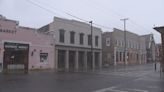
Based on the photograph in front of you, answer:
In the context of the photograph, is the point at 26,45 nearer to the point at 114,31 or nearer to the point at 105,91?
the point at 105,91

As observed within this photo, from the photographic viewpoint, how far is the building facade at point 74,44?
4112 centimetres

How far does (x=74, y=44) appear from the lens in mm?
45000

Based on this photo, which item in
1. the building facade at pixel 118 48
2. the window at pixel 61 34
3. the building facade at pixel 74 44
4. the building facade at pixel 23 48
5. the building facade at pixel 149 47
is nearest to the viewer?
the building facade at pixel 23 48

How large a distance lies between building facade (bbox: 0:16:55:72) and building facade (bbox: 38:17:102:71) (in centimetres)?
272

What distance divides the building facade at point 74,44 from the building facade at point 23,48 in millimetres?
2722

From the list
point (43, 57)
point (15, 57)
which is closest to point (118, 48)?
point (43, 57)

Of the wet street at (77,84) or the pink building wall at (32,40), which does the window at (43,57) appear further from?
the wet street at (77,84)

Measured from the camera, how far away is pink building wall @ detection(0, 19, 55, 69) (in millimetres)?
31219

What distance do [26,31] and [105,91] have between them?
21256mm

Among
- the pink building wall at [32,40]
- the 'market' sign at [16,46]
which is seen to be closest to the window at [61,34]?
the pink building wall at [32,40]

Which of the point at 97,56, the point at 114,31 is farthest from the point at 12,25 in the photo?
the point at 114,31

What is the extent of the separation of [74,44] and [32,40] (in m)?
11.6

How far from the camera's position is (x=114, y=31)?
61156 millimetres

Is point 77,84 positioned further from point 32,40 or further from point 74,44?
point 74,44
